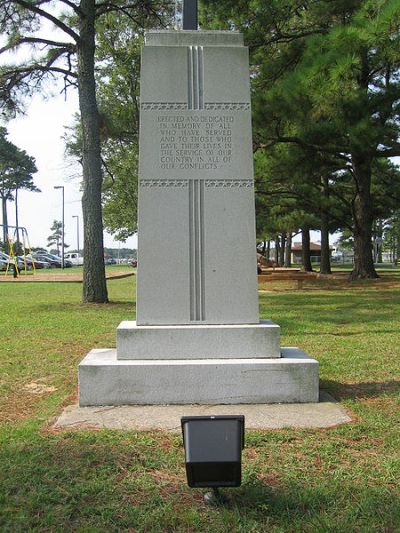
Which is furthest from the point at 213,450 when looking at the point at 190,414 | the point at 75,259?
the point at 75,259

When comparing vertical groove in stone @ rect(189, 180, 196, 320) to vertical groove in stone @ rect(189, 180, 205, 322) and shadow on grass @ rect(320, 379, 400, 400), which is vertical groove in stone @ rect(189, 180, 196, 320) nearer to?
vertical groove in stone @ rect(189, 180, 205, 322)

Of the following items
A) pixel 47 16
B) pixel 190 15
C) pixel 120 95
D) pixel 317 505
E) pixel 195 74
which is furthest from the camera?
pixel 120 95

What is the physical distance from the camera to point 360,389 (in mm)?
4766

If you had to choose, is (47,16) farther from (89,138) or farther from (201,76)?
(201,76)

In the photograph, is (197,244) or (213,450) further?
(197,244)

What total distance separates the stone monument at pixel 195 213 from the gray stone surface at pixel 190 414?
416 millimetres

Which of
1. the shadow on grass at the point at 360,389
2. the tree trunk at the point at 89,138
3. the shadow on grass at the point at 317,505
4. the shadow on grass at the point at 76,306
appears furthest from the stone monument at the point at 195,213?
the tree trunk at the point at 89,138

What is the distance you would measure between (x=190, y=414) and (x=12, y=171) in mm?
68404

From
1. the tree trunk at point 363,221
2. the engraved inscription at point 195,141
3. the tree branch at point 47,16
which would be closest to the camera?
the engraved inscription at point 195,141

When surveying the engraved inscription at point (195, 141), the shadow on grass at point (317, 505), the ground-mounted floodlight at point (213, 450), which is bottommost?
the shadow on grass at point (317, 505)

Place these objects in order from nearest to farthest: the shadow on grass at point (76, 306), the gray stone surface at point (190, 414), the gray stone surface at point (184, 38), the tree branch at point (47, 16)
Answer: the gray stone surface at point (190, 414) → the gray stone surface at point (184, 38) → the shadow on grass at point (76, 306) → the tree branch at point (47, 16)

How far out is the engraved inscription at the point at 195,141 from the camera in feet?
15.3

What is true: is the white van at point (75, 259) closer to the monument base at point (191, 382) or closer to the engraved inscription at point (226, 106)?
the engraved inscription at point (226, 106)

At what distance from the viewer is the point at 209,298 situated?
464cm
